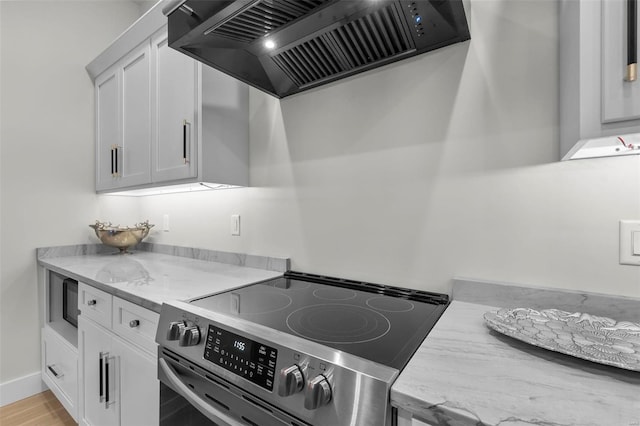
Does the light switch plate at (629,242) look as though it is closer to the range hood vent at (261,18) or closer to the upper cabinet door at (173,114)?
the range hood vent at (261,18)

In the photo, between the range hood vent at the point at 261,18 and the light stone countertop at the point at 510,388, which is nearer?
the light stone countertop at the point at 510,388

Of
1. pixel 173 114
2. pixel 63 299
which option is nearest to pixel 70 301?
pixel 63 299

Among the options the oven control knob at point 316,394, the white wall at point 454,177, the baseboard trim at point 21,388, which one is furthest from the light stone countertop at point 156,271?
the baseboard trim at point 21,388

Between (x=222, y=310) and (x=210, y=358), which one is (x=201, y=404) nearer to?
(x=210, y=358)

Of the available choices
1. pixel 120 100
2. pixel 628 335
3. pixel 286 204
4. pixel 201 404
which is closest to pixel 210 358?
pixel 201 404

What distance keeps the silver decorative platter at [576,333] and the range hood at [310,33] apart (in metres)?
0.89

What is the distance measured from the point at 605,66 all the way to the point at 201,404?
49.3 inches

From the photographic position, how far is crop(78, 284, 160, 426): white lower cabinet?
3.45 ft

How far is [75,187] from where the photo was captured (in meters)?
2.17

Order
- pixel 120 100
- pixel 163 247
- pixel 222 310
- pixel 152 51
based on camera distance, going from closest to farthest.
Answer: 1. pixel 222 310
2. pixel 152 51
3. pixel 120 100
4. pixel 163 247

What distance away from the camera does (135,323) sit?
110 cm

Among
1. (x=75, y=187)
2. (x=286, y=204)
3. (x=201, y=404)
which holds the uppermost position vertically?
(x=75, y=187)

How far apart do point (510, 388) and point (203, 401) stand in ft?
2.46

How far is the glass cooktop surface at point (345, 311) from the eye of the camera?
0.70 m
